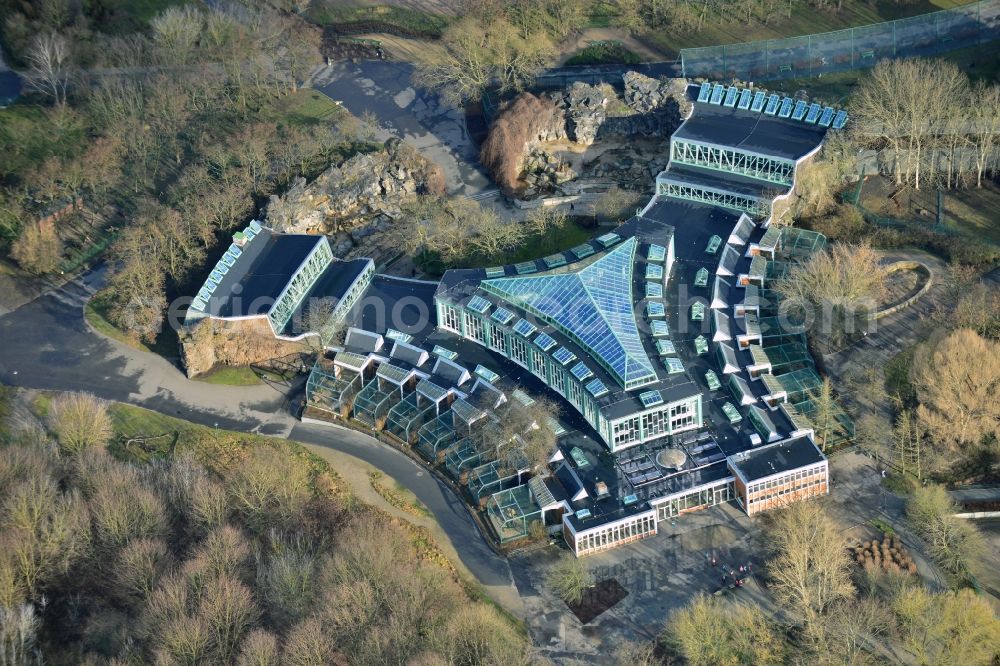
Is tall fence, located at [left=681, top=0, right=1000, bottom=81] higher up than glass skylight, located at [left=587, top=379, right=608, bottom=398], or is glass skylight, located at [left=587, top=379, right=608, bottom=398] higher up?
tall fence, located at [left=681, top=0, right=1000, bottom=81]

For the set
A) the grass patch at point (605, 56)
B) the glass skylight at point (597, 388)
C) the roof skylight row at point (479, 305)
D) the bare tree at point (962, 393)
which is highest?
the grass patch at point (605, 56)

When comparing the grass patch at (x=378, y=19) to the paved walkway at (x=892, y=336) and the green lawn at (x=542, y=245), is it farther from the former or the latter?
the paved walkway at (x=892, y=336)

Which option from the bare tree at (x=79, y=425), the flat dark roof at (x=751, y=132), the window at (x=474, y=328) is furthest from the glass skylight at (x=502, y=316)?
the bare tree at (x=79, y=425)

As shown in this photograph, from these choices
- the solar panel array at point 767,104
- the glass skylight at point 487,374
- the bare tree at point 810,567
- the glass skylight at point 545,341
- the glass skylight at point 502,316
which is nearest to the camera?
the bare tree at point 810,567

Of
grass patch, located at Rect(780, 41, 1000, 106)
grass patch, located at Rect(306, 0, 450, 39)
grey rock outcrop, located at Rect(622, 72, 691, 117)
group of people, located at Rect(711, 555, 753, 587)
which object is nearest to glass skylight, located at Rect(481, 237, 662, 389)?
group of people, located at Rect(711, 555, 753, 587)

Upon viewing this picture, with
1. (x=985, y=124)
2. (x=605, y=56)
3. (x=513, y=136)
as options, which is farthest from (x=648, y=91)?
(x=985, y=124)

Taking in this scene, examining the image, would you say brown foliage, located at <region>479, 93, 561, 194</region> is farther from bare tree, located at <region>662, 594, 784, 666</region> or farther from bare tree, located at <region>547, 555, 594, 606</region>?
bare tree, located at <region>662, 594, 784, 666</region>
